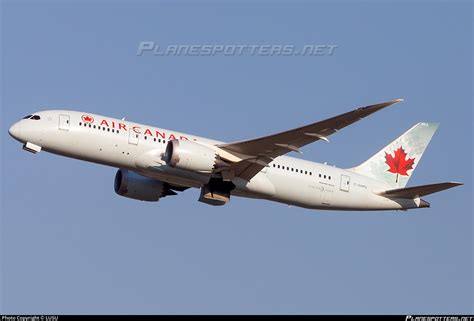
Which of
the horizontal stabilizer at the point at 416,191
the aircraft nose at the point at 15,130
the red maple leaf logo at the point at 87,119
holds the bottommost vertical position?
the horizontal stabilizer at the point at 416,191

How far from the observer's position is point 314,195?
4875 centimetres

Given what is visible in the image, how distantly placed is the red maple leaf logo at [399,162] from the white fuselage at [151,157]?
4.18 m

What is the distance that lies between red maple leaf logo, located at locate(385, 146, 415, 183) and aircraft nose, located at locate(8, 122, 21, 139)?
63.3ft

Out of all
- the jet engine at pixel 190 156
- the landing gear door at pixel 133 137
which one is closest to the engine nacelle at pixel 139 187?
the landing gear door at pixel 133 137

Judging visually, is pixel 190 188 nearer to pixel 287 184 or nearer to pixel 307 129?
pixel 287 184

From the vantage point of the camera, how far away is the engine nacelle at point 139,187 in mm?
50719

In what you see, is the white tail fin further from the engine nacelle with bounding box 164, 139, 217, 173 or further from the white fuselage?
the engine nacelle with bounding box 164, 139, 217, 173

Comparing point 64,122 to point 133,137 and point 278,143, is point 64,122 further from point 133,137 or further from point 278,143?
point 278,143

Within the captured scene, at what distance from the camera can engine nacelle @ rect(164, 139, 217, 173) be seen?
45.0 meters

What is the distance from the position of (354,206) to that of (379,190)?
5.40 feet

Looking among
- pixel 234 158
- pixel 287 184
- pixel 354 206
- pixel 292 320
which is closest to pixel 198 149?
pixel 234 158

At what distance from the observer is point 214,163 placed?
46.1 metres

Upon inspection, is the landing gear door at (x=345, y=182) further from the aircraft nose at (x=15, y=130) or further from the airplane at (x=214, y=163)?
the aircraft nose at (x=15, y=130)

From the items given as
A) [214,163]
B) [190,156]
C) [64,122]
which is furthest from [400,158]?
[64,122]
